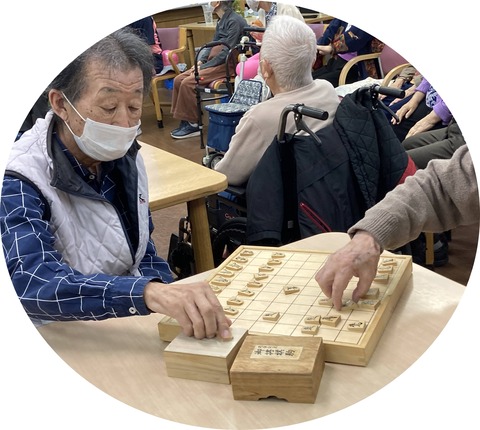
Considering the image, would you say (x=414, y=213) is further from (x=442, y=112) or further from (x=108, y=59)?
(x=442, y=112)

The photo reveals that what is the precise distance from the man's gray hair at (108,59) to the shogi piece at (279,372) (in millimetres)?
550

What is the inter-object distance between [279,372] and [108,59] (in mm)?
611

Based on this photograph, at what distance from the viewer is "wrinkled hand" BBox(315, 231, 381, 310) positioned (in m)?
0.91

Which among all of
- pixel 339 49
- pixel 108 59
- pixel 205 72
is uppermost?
pixel 108 59

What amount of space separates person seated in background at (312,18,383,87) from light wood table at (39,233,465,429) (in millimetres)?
1946

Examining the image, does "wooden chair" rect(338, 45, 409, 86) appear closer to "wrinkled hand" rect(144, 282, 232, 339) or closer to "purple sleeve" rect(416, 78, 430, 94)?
"purple sleeve" rect(416, 78, 430, 94)

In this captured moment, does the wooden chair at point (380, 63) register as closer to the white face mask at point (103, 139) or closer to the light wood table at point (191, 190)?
the light wood table at point (191, 190)

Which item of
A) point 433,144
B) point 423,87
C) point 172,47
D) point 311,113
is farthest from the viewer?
point 172,47

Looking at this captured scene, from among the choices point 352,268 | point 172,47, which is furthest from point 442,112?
point 172,47

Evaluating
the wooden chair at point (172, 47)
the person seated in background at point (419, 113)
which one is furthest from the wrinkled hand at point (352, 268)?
the wooden chair at point (172, 47)

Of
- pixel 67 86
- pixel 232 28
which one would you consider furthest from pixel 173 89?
pixel 67 86

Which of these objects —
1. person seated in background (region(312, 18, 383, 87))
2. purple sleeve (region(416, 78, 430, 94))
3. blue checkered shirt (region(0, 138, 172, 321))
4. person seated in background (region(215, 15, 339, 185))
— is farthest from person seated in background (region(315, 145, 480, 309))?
person seated in background (region(312, 18, 383, 87))

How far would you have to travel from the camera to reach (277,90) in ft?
6.44

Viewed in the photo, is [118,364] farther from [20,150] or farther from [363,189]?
[363,189]
